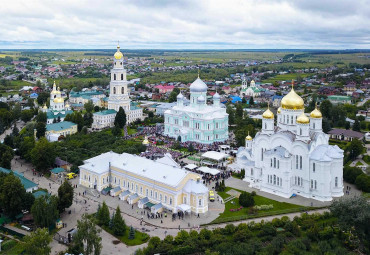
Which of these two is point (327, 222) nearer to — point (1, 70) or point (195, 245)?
point (195, 245)

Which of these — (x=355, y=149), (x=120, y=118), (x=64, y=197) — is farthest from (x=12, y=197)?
(x=355, y=149)

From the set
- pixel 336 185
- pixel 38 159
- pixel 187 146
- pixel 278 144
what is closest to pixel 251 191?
pixel 278 144

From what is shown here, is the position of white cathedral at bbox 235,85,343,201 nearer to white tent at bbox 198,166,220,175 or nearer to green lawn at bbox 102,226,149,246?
white tent at bbox 198,166,220,175

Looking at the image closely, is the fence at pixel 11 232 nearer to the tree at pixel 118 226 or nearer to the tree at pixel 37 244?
the tree at pixel 37 244

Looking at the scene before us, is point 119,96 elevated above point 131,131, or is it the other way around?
point 119,96

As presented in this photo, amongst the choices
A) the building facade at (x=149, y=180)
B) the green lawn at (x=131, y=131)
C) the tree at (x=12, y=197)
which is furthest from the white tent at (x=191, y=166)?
the green lawn at (x=131, y=131)

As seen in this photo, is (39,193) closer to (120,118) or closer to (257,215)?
(257,215)
